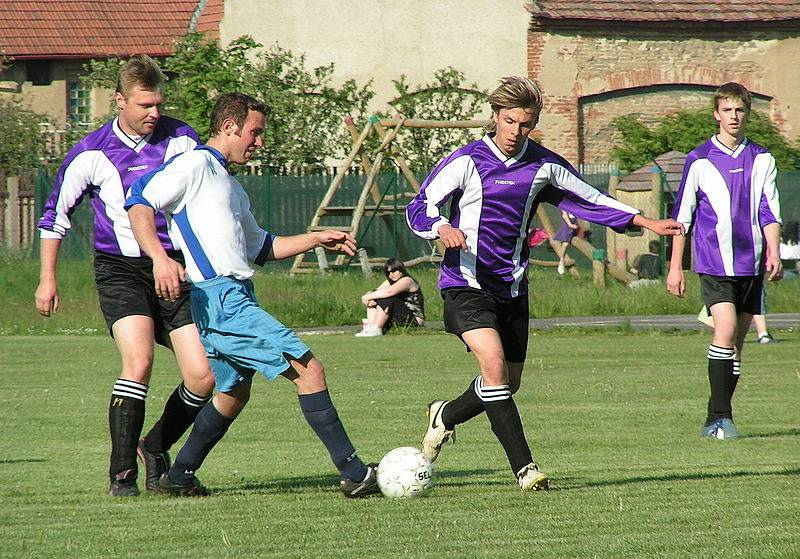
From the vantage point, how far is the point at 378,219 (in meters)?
31.8

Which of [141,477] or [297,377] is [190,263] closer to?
[297,377]

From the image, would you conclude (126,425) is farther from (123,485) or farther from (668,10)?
(668,10)

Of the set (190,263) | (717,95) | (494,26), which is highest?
(494,26)

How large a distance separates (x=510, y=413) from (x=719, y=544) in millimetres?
1891

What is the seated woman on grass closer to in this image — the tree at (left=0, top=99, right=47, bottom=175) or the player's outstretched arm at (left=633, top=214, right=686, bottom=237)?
the player's outstretched arm at (left=633, top=214, right=686, bottom=237)

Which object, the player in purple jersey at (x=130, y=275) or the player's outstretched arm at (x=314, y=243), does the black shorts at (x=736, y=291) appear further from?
the player in purple jersey at (x=130, y=275)

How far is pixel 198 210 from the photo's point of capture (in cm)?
708

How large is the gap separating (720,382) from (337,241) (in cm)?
376

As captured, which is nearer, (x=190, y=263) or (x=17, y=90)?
(x=190, y=263)

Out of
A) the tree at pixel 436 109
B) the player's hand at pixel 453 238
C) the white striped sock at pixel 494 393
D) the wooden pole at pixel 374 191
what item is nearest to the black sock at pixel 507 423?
the white striped sock at pixel 494 393

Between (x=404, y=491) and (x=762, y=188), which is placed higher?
(x=762, y=188)

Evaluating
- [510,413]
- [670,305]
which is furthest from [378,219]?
[510,413]

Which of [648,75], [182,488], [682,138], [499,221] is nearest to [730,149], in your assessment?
[499,221]

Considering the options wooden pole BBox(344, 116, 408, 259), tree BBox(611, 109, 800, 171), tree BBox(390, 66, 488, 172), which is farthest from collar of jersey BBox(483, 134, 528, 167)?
tree BBox(611, 109, 800, 171)
